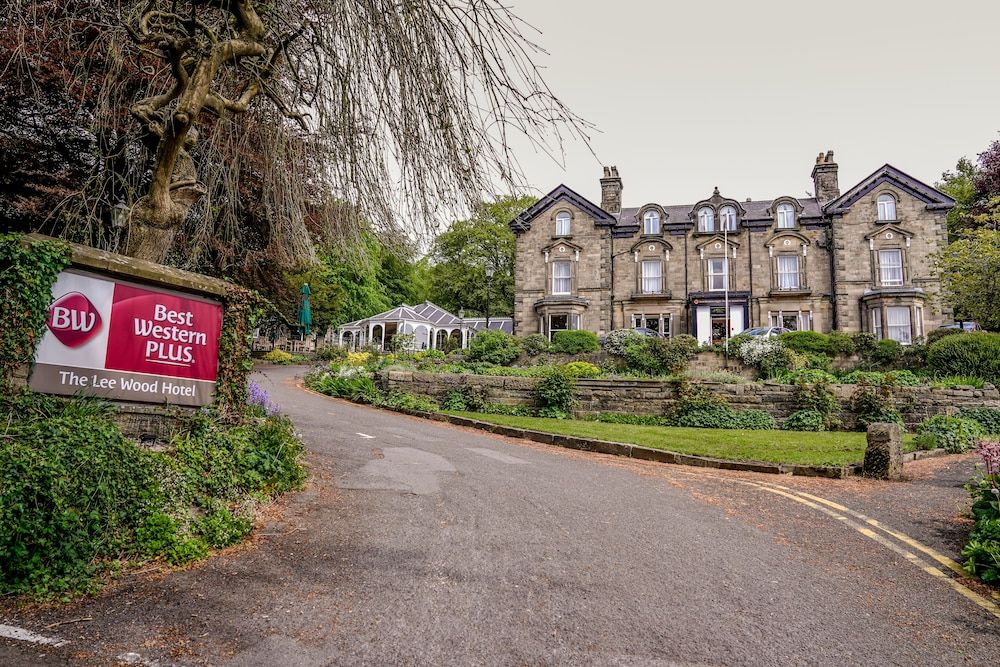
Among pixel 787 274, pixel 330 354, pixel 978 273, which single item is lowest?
pixel 330 354

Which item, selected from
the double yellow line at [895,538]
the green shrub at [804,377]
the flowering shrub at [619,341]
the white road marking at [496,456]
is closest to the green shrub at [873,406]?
the green shrub at [804,377]

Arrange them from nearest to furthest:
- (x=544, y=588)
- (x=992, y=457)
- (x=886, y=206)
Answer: (x=544, y=588) < (x=992, y=457) < (x=886, y=206)

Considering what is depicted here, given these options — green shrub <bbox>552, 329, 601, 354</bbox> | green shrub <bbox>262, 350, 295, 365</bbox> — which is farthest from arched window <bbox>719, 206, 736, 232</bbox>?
green shrub <bbox>262, 350, 295, 365</bbox>

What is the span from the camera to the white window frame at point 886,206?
30609mm

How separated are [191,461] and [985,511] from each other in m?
8.24

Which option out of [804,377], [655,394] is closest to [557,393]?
[655,394]

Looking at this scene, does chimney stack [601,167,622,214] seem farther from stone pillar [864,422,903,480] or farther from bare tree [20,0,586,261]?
bare tree [20,0,586,261]

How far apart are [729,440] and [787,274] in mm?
22157

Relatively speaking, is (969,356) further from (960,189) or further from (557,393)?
(960,189)

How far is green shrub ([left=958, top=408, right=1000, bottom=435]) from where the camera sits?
47.0 feet

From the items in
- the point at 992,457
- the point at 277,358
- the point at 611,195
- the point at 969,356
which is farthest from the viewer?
the point at 611,195

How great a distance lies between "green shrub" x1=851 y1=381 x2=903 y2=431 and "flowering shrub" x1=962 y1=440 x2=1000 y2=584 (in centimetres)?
1031

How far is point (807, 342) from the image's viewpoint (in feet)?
79.2

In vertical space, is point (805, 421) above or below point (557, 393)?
below
